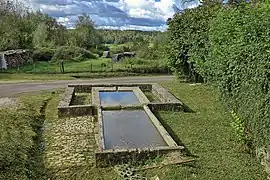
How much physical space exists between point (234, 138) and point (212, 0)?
589 inches

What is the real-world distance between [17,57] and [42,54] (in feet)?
14.9

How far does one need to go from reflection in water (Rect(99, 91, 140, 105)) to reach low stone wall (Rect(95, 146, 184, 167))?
23.5 ft

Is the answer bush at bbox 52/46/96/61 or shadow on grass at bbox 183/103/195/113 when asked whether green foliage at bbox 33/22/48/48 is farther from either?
shadow on grass at bbox 183/103/195/113

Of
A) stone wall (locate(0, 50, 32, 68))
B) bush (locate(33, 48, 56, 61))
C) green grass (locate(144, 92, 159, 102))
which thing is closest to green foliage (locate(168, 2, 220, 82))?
green grass (locate(144, 92, 159, 102))

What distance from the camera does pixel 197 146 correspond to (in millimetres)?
9336

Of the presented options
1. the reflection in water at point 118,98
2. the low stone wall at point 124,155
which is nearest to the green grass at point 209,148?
the low stone wall at point 124,155

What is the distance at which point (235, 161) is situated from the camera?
8.20 metres

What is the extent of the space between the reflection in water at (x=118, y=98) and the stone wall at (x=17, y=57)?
16.2 m

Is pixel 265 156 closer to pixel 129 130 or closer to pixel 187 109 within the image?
pixel 129 130

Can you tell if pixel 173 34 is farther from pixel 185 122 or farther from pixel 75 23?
pixel 75 23

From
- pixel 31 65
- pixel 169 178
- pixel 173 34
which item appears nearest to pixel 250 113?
pixel 169 178

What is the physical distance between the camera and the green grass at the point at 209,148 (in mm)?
7480

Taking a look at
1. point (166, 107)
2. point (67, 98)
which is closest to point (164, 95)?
point (166, 107)

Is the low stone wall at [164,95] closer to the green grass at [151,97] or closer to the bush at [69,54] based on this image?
the green grass at [151,97]
